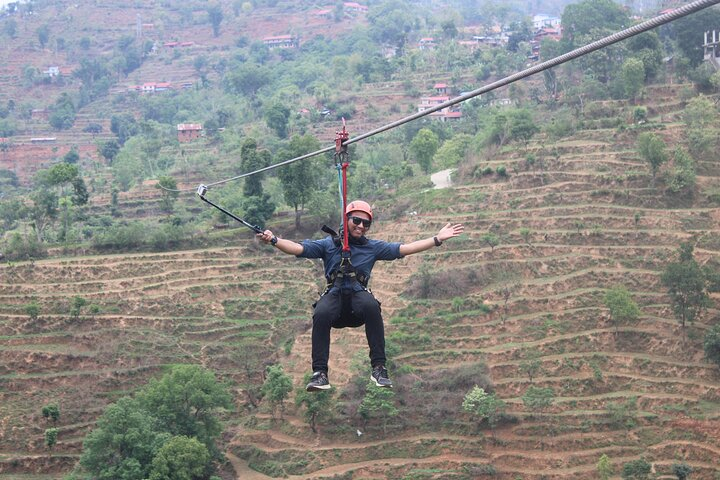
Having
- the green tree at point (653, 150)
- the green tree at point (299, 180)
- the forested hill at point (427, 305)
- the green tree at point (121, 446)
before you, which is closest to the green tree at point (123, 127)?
the forested hill at point (427, 305)

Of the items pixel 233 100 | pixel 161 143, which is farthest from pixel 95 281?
pixel 233 100

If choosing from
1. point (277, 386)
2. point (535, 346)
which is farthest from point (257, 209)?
point (535, 346)

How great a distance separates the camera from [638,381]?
23.3 m

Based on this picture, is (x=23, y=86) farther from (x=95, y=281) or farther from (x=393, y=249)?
(x=393, y=249)

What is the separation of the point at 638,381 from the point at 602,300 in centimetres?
269

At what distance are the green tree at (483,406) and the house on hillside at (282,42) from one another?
52.5 m

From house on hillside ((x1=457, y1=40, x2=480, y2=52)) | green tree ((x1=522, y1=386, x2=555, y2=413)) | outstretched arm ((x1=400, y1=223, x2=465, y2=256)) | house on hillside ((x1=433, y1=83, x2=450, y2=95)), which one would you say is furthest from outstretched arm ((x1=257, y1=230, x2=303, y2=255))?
house on hillside ((x1=457, y1=40, x2=480, y2=52))

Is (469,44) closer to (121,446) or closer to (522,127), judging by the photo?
(522,127)

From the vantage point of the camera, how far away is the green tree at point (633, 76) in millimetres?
33375

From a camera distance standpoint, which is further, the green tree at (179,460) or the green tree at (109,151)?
the green tree at (109,151)

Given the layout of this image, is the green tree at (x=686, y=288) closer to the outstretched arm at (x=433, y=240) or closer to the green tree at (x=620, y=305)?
the green tree at (x=620, y=305)

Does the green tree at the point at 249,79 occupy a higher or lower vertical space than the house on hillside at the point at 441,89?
higher

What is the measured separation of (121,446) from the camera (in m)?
20.8

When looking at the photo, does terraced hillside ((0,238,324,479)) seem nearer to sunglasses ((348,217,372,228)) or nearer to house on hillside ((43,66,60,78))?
sunglasses ((348,217,372,228))
